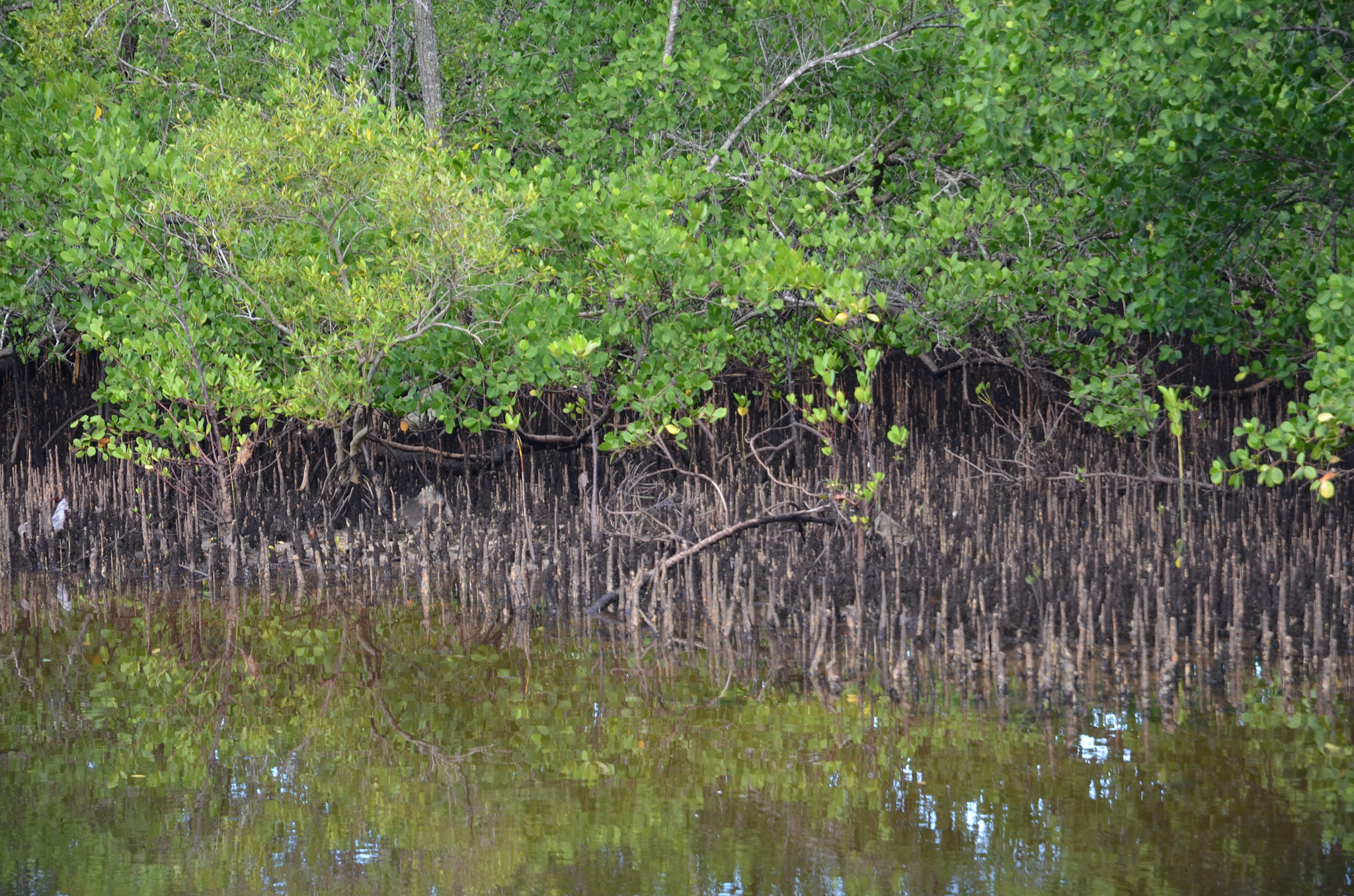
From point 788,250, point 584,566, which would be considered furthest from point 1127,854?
point 788,250

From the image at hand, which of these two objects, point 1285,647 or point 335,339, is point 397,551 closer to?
point 335,339

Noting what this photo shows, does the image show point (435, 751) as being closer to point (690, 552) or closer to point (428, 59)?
point (690, 552)

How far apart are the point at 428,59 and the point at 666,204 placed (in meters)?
2.77

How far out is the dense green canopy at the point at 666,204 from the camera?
18.5 ft

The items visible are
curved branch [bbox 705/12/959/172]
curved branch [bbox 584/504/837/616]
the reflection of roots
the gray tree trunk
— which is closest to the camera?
the reflection of roots

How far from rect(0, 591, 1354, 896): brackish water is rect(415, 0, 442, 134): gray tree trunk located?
5.31 metres

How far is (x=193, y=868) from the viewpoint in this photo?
2.82 meters

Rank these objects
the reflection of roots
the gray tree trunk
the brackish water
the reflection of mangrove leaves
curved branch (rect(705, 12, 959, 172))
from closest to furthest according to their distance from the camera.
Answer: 1. the brackish water
2. the reflection of mangrove leaves
3. the reflection of roots
4. curved branch (rect(705, 12, 959, 172))
5. the gray tree trunk

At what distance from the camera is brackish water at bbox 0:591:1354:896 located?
278cm

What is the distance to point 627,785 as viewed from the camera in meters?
3.36

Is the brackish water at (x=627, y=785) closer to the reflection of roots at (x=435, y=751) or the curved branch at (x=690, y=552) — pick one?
the reflection of roots at (x=435, y=751)

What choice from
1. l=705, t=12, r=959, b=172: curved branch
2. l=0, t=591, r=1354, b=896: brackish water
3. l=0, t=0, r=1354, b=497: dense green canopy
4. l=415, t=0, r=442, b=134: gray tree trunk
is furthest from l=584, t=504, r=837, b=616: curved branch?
l=415, t=0, r=442, b=134: gray tree trunk

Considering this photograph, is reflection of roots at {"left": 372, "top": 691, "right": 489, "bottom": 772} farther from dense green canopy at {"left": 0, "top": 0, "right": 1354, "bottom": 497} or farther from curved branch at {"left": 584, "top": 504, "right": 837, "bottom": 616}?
dense green canopy at {"left": 0, "top": 0, "right": 1354, "bottom": 497}

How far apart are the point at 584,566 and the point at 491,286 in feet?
5.05
